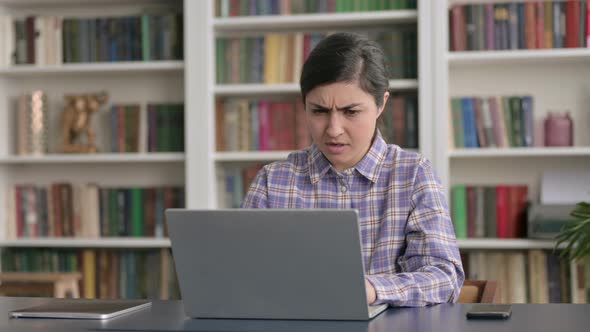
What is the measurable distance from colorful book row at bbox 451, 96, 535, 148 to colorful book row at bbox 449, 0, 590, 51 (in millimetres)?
216

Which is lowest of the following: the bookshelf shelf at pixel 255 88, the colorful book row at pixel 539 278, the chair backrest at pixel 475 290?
the colorful book row at pixel 539 278

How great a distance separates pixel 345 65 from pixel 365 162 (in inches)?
9.2

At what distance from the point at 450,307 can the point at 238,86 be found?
6.94 ft

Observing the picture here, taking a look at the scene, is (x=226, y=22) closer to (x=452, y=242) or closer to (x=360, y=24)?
(x=360, y=24)

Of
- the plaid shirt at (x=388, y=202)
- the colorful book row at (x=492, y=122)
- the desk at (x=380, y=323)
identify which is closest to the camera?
the desk at (x=380, y=323)

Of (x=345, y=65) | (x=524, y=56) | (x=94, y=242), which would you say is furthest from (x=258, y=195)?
(x=94, y=242)

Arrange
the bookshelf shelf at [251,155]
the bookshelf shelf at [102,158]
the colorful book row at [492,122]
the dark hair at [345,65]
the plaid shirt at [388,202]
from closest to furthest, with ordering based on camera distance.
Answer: the plaid shirt at [388,202] < the dark hair at [345,65] < the colorful book row at [492,122] < the bookshelf shelf at [251,155] < the bookshelf shelf at [102,158]

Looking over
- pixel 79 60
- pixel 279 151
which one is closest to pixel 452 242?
pixel 279 151

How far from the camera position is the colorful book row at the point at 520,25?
3.29m

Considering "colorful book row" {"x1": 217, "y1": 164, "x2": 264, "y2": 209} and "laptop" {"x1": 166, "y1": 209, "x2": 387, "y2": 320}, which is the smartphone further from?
"colorful book row" {"x1": 217, "y1": 164, "x2": 264, "y2": 209}

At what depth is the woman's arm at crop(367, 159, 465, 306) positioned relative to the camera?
5.03 ft

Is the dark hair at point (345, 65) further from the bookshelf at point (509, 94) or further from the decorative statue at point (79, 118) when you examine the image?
the decorative statue at point (79, 118)

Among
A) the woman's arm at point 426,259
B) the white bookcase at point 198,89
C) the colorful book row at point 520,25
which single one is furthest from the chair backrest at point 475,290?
the colorful book row at point 520,25

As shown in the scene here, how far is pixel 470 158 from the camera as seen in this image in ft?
11.6
